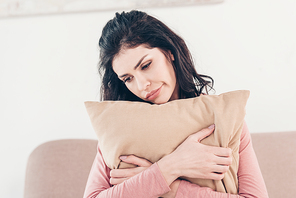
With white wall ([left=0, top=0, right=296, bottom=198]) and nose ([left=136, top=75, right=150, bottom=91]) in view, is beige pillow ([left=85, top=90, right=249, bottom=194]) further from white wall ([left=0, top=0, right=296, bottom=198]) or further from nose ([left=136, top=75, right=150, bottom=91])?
white wall ([left=0, top=0, right=296, bottom=198])

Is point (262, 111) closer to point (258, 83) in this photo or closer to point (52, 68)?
point (258, 83)

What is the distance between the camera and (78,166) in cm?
123

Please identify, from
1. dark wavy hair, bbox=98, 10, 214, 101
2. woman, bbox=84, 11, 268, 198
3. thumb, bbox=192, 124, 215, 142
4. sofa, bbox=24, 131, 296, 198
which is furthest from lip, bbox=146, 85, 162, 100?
sofa, bbox=24, 131, 296, 198

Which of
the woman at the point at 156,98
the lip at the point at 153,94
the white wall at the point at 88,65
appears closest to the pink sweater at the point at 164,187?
the woman at the point at 156,98

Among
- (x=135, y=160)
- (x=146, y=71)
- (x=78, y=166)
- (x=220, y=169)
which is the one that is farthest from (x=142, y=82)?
(x=78, y=166)

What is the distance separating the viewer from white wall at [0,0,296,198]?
1.36 metres

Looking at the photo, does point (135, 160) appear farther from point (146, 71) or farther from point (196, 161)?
point (146, 71)

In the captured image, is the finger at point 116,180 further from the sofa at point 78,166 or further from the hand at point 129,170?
the sofa at point 78,166

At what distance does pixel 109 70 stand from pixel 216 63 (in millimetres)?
670

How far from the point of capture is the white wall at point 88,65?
1363 millimetres

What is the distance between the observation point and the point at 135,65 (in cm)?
86

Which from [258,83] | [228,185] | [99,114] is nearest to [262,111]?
[258,83]

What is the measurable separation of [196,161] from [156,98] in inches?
12.4

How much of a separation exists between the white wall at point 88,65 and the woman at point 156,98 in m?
0.36
